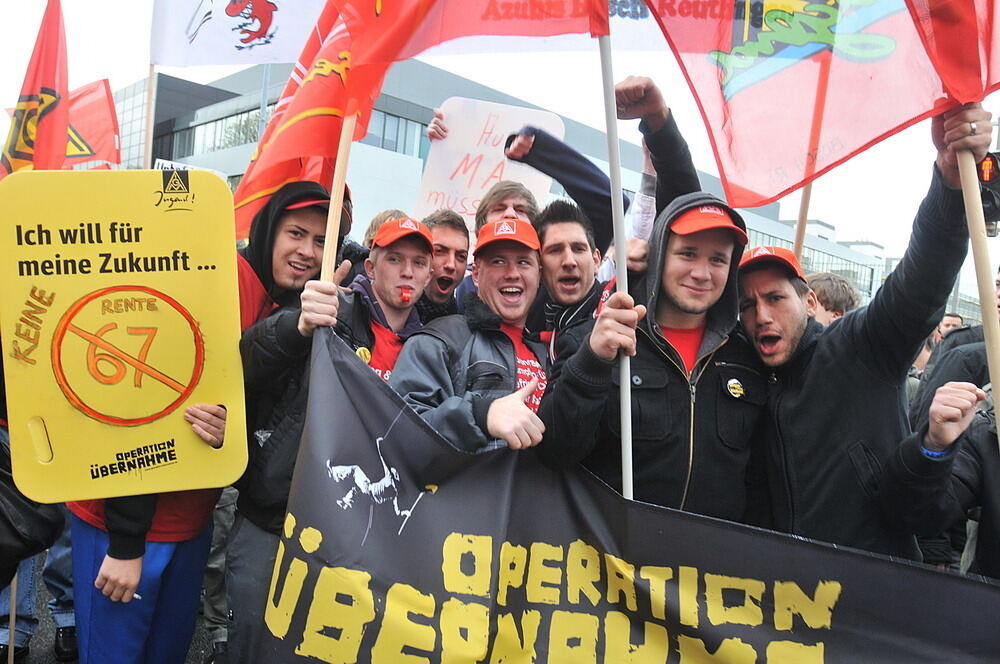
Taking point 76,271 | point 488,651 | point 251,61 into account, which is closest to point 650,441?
point 488,651

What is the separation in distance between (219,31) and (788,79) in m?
2.56

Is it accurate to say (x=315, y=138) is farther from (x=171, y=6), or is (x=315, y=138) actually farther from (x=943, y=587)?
(x=943, y=587)

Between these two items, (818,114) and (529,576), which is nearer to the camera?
(529,576)

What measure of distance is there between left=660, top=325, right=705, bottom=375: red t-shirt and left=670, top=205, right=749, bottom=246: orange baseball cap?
0.30m

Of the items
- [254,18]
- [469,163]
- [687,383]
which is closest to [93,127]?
[254,18]

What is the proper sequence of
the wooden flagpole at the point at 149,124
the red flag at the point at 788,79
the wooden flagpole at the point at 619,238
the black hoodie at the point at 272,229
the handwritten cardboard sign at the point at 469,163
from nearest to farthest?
1. the wooden flagpole at the point at 619,238
2. the red flag at the point at 788,79
3. the black hoodie at the point at 272,229
4. the wooden flagpole at the point at 149,124
5. the handwritten cardboard sign at the point at 469,163

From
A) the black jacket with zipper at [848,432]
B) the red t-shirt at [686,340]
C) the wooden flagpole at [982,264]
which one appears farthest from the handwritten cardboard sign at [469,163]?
the wooden flagpole at [982,264]

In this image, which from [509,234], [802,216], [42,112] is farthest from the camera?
[42,112]

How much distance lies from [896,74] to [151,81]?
3.00m

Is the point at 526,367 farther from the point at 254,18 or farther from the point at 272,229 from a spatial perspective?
the point at 254,18

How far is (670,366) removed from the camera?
2.22 metres

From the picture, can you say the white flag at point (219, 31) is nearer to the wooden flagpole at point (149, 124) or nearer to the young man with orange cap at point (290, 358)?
the wooden flagpole at point (149, 124)

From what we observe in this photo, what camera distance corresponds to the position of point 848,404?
Answer: 7.25ft

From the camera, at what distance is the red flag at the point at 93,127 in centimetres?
532
